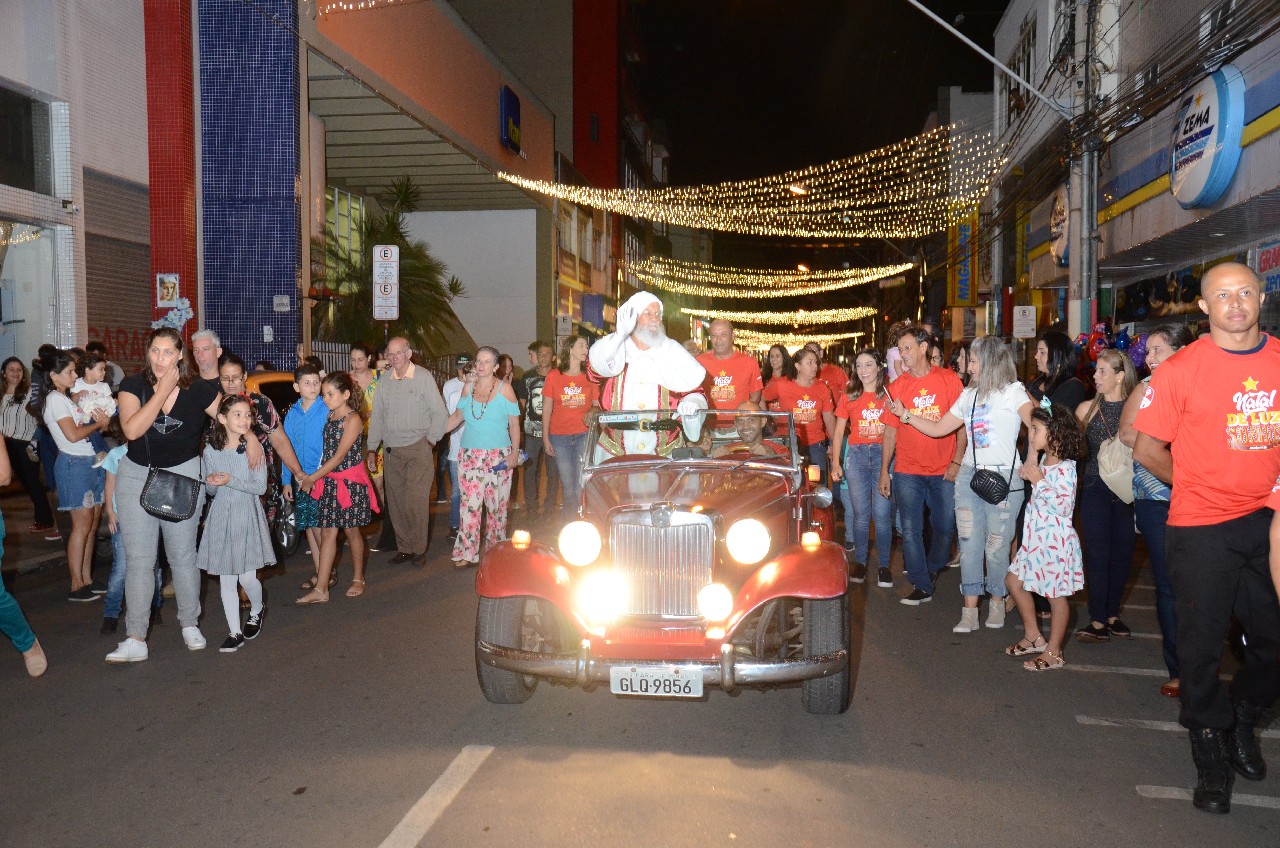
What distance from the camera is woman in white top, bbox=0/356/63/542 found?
1059 cm

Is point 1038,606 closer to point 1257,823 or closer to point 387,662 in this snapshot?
point 1257,823

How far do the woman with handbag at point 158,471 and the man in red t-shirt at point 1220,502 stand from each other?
5.09 meters

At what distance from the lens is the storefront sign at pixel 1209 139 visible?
12977mm

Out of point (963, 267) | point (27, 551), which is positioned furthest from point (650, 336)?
point (963, 267)

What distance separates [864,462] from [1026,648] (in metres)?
2.52

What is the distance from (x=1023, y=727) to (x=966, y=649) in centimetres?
151

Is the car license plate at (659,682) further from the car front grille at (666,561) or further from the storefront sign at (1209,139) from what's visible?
Answer: the storefront sign at (1209,139)

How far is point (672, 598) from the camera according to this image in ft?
16.2

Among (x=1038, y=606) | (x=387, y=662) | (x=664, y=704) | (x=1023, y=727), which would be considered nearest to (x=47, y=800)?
(x=387, y=662)

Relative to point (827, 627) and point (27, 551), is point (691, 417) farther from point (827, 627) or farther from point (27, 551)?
point (27, 551)

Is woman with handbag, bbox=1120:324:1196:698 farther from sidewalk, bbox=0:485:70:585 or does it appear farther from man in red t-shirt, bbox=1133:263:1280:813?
sidewalk, bbox=0:485:70:585

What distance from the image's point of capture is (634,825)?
3.87 m

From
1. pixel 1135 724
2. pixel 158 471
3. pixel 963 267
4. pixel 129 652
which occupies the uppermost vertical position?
pixel 963 267

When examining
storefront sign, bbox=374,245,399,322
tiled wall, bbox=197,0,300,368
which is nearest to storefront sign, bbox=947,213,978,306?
storefront sign, bbox=374,245,399,322
